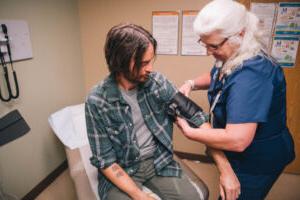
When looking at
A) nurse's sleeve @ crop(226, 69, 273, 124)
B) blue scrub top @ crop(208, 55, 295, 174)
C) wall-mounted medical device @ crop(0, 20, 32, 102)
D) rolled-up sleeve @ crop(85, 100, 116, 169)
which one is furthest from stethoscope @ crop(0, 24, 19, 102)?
nurse's sleeve @ crop(226, 69, 273, 124)

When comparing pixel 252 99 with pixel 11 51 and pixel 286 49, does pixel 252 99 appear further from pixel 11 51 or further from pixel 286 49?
pixel 11 51

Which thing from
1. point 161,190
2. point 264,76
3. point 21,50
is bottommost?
point 161,190

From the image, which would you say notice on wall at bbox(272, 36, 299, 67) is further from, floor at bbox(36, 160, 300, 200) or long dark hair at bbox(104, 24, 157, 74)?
long dark hair at bbox(104, 24, 157, 74)

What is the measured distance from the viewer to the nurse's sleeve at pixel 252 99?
85 cm

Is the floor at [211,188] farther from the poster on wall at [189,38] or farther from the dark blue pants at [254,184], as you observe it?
the poster on wall at [189,38]

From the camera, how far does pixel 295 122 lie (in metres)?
2.01

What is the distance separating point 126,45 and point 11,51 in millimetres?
956

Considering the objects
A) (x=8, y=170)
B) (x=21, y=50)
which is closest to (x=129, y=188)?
(x=8, y=170)

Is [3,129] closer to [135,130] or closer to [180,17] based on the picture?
[135,130]

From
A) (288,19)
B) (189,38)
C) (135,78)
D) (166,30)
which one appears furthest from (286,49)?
(135,78)

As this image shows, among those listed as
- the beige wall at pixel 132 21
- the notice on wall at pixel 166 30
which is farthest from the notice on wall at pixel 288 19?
the notice on wall at pixel 166 30

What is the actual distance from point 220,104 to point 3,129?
1.15m

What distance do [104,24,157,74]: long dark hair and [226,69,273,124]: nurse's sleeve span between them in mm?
428

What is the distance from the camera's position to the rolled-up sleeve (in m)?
1.06
